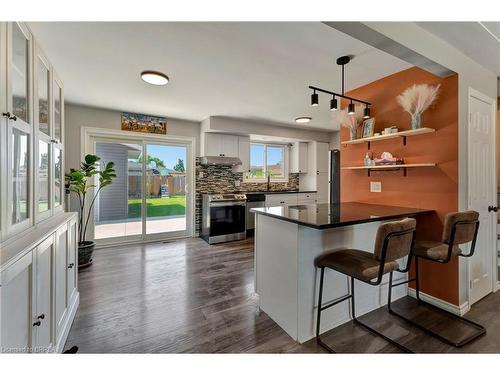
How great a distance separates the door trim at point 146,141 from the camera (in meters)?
3.84

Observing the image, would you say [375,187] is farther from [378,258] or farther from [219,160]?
[219,160]

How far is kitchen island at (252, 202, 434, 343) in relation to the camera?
1.70 m

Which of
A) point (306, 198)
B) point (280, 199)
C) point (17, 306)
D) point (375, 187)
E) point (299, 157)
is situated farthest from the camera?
point (299, 157)

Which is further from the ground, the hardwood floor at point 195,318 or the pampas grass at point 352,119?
the pampas grass at point 352,119

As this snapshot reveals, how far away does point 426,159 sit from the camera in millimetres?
2232

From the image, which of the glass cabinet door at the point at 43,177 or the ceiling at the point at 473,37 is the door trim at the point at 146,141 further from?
the ceiling at the point at 473,37

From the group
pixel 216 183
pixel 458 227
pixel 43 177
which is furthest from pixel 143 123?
pixel 458 227

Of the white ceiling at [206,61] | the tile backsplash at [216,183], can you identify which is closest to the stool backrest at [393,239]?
the white ceiling at [206,61]

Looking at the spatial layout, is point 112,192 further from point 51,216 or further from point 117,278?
point 51,216

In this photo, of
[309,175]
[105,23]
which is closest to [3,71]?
[105,23]

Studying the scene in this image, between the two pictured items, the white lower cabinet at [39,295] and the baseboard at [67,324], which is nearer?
the white lower cabinet at [39,295]

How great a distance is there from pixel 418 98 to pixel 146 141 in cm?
418

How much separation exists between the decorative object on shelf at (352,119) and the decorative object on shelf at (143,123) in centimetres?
325

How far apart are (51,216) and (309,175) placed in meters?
5.14
